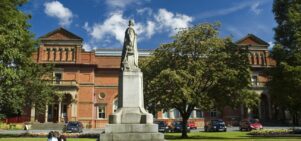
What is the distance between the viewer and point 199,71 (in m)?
30.7

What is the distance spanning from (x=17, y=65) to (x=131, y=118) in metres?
16.0

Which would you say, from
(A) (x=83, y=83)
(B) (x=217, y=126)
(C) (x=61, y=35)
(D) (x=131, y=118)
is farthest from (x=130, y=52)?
(C) (x=61, y=35)

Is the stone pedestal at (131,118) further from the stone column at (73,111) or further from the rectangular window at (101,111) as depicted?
the rectangular window at (101,111)

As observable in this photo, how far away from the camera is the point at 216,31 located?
107 ft

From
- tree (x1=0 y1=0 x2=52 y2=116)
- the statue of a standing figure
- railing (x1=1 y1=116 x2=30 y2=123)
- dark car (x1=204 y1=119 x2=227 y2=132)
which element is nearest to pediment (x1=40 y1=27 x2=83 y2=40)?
railing (x1=1 y1=116 x2=30 y2=123)

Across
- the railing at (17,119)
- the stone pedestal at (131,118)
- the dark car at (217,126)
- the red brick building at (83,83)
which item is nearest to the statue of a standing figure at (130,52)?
the stone pedestal at (131,118)


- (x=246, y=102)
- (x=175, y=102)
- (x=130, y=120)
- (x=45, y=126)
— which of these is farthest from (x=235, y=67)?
(x=45, y=126)

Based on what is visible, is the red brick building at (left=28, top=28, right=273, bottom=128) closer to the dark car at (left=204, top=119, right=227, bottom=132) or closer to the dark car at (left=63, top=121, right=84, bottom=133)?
the dark car at (left=63, top=121, right=84, bottom=133)

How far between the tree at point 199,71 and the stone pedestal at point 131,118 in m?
13.8

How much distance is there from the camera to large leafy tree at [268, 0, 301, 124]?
26656 mm

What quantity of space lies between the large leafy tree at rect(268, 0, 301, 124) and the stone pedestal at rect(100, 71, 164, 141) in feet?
47.1

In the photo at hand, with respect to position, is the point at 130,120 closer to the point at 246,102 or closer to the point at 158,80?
the point at 158,80

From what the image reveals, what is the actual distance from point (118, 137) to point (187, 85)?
674 inches

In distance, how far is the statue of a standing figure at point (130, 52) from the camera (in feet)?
54.5
